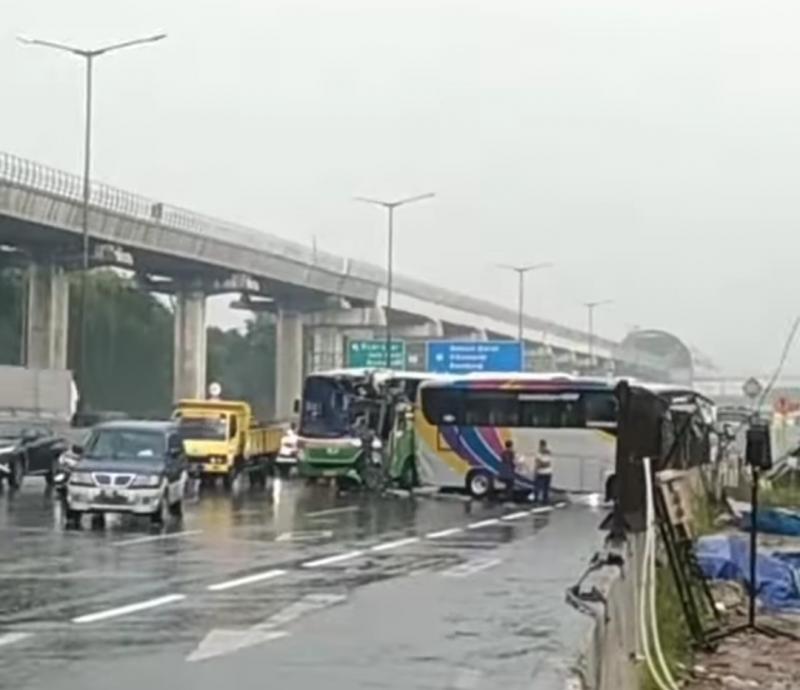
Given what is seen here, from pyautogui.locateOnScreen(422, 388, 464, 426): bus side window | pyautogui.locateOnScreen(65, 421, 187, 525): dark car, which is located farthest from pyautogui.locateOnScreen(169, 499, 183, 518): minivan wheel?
pyautogui.locateOnScreen(422, 388, 464, 426): bus side window

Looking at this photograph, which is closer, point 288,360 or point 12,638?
point 12,638

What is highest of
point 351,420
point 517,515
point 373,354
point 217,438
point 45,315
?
point 45,315

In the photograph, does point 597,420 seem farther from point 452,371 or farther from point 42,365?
point 42,365

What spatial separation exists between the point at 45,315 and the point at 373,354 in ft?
46.8

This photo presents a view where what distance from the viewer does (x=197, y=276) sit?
88.2m

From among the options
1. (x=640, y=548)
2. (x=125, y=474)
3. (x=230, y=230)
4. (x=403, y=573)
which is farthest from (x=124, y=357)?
(x=640, y=548)

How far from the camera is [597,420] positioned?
49219 mm


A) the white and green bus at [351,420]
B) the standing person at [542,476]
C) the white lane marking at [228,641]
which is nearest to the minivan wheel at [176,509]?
the standing person at [542,476]

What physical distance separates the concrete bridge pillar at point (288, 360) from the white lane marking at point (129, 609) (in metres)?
77.0

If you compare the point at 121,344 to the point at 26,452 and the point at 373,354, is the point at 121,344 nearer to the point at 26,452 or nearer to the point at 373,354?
the point at 373,354

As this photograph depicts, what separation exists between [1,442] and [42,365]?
1183 inches

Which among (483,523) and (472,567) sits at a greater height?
(472,567)

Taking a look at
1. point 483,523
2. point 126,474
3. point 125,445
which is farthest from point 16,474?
point 126,474

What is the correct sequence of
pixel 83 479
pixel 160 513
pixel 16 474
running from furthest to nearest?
pixel 16 474 < pixel 160 513 < pixel 83 479
